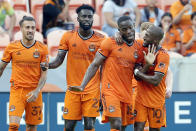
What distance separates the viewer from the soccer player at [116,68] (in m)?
7.82

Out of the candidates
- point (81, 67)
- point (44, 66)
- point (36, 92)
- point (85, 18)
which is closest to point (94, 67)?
point (81, 67)

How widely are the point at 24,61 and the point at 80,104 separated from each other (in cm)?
115

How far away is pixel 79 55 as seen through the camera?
28.3 ft

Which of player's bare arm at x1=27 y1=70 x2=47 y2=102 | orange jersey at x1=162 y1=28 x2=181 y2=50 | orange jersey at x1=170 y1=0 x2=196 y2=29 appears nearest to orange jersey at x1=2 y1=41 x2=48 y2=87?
player's bare arm at x1=27 y1=70 x2=47 y2=102

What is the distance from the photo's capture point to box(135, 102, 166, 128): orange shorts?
7.87m

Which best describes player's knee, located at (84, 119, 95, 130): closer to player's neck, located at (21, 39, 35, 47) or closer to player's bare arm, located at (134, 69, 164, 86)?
player's bare arm, located at (134, 69, 164, 86)

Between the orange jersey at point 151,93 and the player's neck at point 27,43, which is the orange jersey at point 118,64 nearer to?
the orange jersey at point 151,93

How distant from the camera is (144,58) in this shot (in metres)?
7.65

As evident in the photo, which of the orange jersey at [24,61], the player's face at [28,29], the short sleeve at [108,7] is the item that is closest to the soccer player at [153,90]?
the orange jersey at [24,61]

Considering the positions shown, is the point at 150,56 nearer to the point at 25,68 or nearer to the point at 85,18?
Result: the point at 85,18

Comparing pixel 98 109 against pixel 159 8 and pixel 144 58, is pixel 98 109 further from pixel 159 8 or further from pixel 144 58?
pixel 159 8

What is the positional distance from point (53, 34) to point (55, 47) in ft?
0.94

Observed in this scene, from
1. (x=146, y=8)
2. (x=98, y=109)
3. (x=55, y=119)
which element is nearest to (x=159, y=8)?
(x=146, y=8)

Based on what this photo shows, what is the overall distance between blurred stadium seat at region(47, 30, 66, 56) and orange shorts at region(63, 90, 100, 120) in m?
2.66
